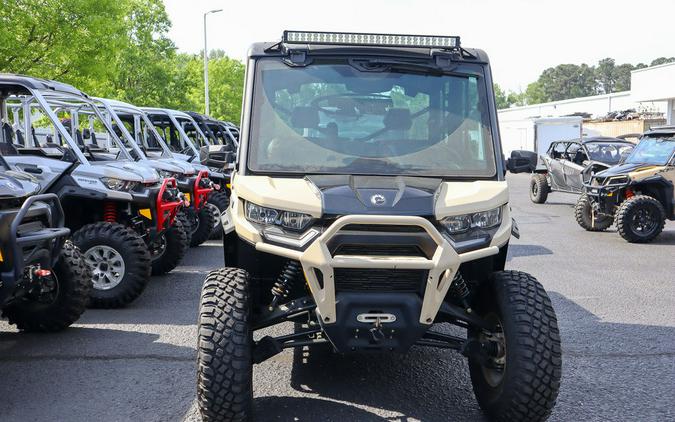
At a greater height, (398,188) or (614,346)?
(398,188)

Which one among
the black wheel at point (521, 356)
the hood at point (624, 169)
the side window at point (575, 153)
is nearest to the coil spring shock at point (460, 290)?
the black wheel at point (521, 356)

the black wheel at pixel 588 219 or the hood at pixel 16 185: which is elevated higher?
the hood at pixel 16 185

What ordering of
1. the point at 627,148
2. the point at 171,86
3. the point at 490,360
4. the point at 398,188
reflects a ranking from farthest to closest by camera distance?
1. the point at 171,86
2. the point at 627,148
3. the point at 490,360
4. the point at 398,188

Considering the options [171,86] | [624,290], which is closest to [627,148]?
[624,290]

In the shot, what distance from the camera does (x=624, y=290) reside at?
8.52 meters

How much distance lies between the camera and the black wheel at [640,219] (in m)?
12.3

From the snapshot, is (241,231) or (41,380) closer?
(241,231)

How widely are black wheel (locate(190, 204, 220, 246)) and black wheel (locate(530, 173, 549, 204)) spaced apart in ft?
37.2

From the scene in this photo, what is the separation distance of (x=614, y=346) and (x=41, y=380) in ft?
14.6

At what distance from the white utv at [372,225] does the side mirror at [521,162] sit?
1.69 ft

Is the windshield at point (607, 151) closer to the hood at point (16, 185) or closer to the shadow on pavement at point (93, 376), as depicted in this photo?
the shadow on pavement at point (93, 376)

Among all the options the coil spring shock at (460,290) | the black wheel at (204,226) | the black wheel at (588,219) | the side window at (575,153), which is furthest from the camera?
the side window at (575,153)

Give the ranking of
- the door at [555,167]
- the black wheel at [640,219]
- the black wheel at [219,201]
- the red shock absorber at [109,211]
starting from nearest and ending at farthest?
the red shock absorber at [109,211] < the black wheel at [219,201] < the black wheel at [640,219] < the door at [555,167]

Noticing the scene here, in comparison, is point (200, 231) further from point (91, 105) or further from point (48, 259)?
point (48, 259)
